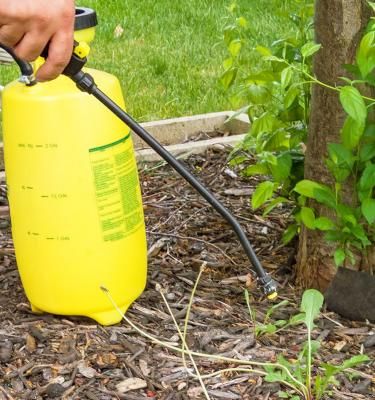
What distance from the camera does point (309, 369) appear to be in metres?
2.48

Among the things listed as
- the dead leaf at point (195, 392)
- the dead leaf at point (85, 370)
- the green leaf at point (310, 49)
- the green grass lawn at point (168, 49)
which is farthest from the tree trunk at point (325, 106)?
the green grass lawn at point (168, 49)

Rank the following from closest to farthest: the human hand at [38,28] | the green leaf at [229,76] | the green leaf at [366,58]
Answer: the human hand at [38,28], the green leaf at [366,58], the green leaf at [229,76]

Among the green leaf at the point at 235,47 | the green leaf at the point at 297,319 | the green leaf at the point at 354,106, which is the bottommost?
the green leaf at the point at 297,319

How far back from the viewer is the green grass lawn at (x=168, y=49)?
5.15 m

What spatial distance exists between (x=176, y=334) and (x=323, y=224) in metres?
0.52

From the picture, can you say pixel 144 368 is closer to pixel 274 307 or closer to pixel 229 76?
pixel 274 307

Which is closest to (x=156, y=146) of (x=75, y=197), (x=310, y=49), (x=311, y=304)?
(x=75, y=197)

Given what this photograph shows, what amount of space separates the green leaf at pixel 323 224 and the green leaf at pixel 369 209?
0.48 feet

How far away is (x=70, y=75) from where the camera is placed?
2.38 meters

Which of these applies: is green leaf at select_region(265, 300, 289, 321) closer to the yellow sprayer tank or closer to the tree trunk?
the tree trunk

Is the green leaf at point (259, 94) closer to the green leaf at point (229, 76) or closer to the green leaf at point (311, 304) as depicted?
the green leaf at point (229, 76)

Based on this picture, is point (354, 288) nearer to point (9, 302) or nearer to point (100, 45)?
point (9, 302)

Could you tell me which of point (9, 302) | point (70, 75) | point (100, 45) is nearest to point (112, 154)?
point (70, 75)

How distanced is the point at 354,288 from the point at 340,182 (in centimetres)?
34
